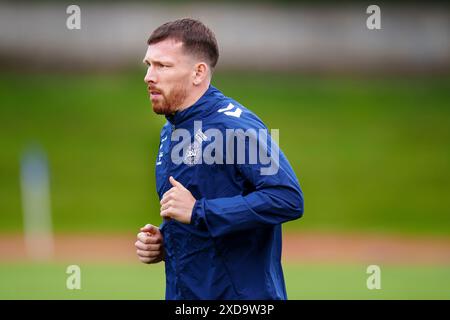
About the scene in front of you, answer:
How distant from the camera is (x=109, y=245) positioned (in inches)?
723

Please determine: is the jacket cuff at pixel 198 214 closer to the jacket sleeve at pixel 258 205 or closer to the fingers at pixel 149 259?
the jacket sleeve at pixel 258 205

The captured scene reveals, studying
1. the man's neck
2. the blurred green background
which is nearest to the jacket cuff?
the man's neck

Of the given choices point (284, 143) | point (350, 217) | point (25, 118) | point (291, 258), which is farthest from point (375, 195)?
point (25, 118)

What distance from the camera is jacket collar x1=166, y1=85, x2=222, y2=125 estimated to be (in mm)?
4355

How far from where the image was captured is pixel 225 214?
4.09 meters

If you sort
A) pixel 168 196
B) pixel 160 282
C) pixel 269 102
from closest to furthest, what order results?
pixel 168 196 → pixel 160 282 → pixel 269 102

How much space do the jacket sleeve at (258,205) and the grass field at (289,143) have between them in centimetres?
1789

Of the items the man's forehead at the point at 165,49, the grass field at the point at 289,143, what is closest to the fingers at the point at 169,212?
the man's forehead at the point at 165,49

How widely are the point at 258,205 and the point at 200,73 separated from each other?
0.83 metres

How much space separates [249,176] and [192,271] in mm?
595

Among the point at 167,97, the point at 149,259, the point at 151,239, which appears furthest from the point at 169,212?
the point at 167,97

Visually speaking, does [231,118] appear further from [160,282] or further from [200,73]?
[160,282]

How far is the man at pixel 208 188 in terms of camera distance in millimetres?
4113
